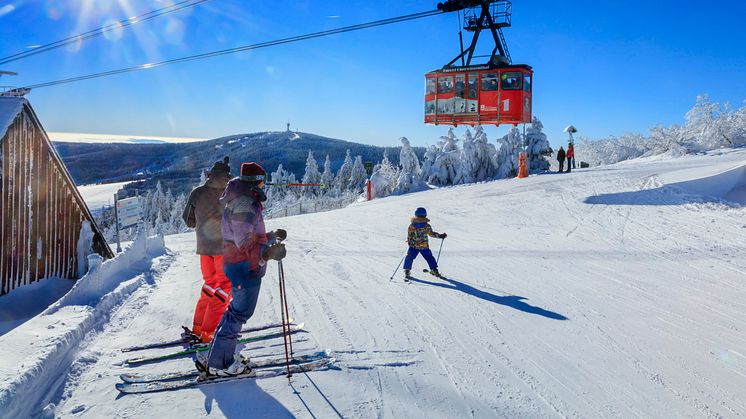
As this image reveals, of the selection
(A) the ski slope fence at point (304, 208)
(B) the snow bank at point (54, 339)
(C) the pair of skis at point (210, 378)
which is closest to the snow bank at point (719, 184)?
(C) the pair of skis at point (210, 378)

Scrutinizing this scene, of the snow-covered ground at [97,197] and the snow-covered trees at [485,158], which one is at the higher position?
the snow-covered trees at [485,158]

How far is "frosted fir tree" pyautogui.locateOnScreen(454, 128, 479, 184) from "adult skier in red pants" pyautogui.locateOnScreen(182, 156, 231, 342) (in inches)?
1190

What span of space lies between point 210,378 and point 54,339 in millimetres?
1833

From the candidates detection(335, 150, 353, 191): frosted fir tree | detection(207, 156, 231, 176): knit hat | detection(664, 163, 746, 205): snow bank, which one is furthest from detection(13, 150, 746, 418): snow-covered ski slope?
detection(335, 150, 353, 191): frosted fir tree

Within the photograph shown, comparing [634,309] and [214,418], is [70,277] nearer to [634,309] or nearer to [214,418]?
[214,418]

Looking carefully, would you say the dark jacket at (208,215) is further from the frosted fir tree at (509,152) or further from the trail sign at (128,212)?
the frosted fir tree at (509,152)

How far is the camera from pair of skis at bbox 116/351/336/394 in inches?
161

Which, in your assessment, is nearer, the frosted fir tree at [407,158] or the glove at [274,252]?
the glove at [274,252]

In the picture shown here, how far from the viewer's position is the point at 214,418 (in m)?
3.60

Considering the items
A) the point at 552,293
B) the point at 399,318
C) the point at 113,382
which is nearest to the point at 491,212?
the point at 552,293

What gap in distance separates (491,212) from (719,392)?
1130 cm

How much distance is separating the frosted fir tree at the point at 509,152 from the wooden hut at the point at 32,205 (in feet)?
94.1

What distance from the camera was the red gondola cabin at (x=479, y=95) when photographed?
19.5 meters

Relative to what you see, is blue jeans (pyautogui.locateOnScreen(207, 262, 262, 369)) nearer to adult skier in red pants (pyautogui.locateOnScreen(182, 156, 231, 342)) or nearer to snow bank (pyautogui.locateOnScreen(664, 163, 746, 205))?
adult skier in red pants (pyautogui.locateOnScreen(182, 156, 231, 342))
